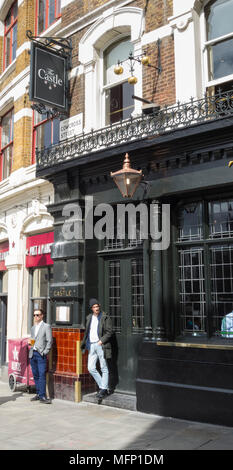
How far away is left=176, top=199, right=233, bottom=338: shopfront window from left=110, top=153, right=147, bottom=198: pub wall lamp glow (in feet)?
3.15

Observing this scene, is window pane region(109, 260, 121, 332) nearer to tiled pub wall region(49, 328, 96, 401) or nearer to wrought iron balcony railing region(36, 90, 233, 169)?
tiled pub wall region(49, 328, 96, 401)

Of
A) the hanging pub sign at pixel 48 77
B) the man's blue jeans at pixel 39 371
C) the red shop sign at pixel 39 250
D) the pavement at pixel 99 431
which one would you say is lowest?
the pavement at pixel 99 431

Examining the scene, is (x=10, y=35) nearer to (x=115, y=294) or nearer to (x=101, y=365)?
(x=115, y=294)

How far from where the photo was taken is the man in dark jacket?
27.5 feet

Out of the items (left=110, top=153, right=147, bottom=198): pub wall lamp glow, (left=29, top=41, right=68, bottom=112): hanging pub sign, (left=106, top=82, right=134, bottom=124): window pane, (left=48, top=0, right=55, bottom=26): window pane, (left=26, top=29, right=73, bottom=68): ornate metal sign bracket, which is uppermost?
(left=48, top=0, right=55, bottom=26): window pane

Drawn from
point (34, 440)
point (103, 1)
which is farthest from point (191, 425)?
point (103, 1)

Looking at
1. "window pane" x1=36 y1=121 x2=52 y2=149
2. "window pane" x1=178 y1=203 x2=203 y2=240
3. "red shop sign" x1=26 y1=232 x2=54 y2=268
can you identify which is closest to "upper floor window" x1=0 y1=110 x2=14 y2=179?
"window pane" x1=36 y1=121 x2=52 y2=149

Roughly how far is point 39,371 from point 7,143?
765cm

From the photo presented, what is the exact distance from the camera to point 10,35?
14.7 metres

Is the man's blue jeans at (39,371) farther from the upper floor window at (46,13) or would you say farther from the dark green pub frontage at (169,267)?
the upper floor window at (46,13)

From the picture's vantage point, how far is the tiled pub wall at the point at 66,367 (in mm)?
8867

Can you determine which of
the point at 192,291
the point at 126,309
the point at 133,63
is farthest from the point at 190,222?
the point at 133,63

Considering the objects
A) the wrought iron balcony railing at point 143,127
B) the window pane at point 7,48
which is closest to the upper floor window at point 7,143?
the window pane at point 7,48
